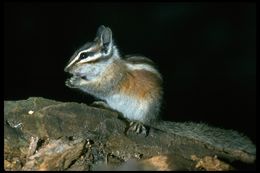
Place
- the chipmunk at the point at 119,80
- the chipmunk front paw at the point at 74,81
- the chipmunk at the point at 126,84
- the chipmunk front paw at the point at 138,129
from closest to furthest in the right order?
the chipmunk front paw at the point at 138,129 → the chipmunk at the point at 126,84 → the chipmunk at the point at 119,80 → the chipmunk front paw at the point at 74,81

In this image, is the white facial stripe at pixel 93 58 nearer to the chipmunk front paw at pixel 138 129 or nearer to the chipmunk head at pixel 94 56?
the chipmunk head at pixel 94 56

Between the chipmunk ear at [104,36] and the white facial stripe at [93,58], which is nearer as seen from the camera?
the white facial stripe at [93,58]

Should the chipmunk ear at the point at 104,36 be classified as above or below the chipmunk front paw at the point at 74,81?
above

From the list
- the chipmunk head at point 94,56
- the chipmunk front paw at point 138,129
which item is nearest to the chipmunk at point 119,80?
the chipmunk head at point 94,56

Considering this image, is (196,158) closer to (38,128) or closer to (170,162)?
(170,162)

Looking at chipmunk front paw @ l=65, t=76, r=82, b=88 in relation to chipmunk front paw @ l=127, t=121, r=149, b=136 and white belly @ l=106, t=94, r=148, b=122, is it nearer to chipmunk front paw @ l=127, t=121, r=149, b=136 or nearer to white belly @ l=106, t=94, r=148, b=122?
white belly @ l=106, t=94, r=148, b=122

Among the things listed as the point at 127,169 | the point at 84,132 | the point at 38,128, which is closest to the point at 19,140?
the point at 38,128

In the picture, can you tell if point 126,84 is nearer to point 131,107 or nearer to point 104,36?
point 131,107

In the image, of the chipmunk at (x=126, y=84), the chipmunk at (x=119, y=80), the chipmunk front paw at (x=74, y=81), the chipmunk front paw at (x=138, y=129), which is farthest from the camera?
the chipmunk front paw at (x=74, y=81)
